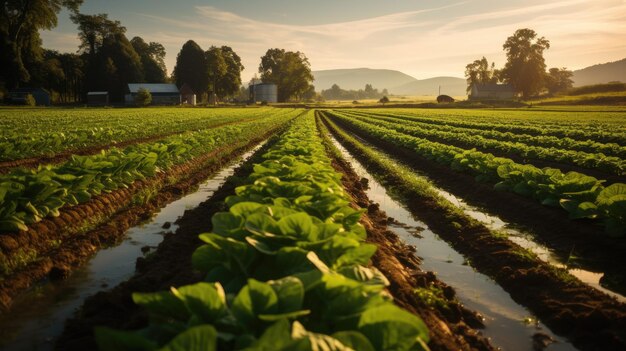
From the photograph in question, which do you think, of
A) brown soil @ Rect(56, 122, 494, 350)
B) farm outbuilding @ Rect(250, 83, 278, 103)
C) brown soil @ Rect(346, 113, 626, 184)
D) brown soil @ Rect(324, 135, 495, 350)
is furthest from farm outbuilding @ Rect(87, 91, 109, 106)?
brown soil @ Rect(324, 135, 495, 350)

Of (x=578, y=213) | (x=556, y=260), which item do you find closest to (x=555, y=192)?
(x=578, y=213)

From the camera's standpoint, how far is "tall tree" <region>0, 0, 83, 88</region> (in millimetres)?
54188

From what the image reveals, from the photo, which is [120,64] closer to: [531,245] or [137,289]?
[137,289]

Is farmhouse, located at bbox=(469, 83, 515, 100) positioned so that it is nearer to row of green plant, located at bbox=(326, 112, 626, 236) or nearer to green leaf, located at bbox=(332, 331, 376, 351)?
row of green plant, located at bbox=(326, 112, 626, 236)

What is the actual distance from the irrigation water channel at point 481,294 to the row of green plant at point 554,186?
2359 millimetres

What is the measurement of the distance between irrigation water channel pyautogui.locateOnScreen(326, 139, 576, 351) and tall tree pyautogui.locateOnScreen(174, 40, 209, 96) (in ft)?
262

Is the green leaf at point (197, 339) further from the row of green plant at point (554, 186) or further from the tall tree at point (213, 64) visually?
the tall tree at point (213, 64)

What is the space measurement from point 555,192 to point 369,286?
23.1 feet

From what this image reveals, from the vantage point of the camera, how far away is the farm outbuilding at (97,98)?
71.6 metres

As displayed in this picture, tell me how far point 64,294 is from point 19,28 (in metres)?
65.5

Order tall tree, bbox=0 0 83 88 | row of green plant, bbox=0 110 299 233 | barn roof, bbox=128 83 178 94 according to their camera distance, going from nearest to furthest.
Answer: row of green plant, bbox=0 110 299 233
tall tree, bbox=0 0 83 88
barn roof, bbox=128 83 178 94

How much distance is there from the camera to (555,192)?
7988mm

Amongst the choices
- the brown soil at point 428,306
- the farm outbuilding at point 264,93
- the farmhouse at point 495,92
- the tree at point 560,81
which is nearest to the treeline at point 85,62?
the farm outbuilding at point 264,93

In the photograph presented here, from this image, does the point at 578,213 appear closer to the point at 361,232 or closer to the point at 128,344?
the point at 361,232
